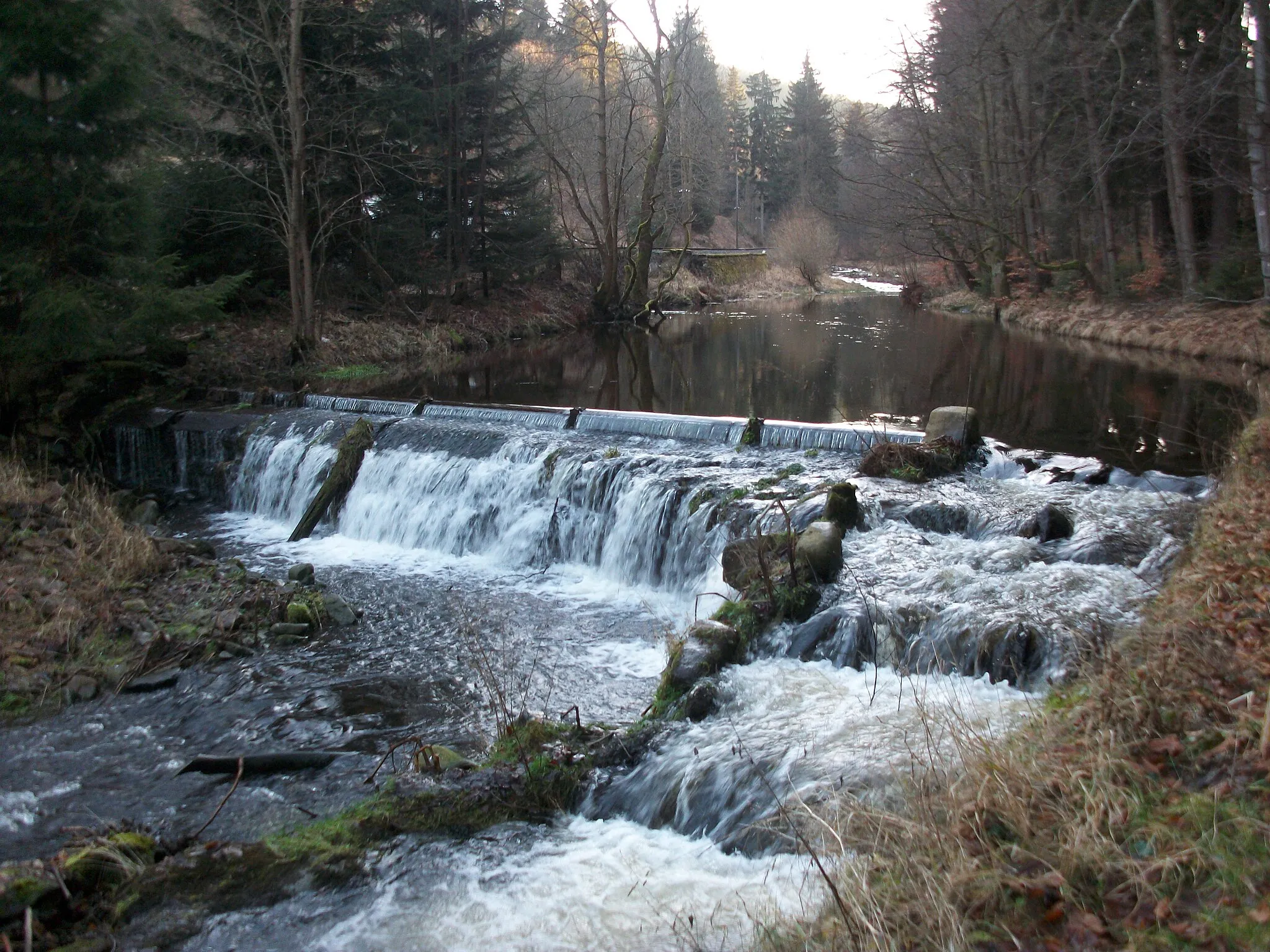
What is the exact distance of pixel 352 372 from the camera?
1977cm

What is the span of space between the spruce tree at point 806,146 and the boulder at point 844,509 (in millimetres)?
54431

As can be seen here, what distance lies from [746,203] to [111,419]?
6369cm

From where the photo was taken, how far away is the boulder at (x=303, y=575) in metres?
9.30

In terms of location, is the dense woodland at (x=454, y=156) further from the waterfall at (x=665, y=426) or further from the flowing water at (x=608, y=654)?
the waterfall at (x=665, y=426)

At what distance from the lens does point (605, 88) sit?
2686cm

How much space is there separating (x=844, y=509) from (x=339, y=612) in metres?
4.81

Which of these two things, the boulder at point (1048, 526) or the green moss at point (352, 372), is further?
the green moss at point (352, 372)

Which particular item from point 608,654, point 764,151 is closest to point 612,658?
point 608,654

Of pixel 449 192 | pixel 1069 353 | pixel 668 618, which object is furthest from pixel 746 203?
pixel 668 618

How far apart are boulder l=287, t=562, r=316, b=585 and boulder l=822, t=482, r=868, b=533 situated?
16.8 ft

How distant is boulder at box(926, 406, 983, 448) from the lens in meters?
10.7

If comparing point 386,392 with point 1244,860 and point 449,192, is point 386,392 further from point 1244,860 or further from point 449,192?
point 1244,860

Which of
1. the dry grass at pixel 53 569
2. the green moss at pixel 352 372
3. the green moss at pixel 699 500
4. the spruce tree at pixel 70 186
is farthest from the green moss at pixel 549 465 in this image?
the green moss at pixel 352 372

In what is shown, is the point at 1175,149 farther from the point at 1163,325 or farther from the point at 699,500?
the point at 699,500
